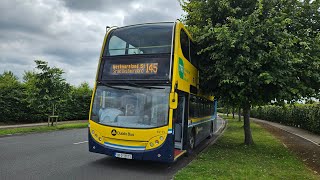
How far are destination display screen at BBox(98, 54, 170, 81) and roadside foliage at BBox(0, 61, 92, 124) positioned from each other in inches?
475

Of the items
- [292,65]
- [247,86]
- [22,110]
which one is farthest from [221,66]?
[22,110]

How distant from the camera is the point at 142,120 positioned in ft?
27.0

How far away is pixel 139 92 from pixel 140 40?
1.81 metres

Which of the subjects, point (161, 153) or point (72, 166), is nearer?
point (161, 153)

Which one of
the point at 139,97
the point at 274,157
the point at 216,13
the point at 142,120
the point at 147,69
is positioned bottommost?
the point at 274,157

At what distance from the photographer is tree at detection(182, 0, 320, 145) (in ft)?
33.2

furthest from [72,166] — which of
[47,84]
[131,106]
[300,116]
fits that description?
[300,116]

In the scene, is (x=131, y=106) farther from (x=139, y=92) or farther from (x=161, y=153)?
(x=161, y=153)

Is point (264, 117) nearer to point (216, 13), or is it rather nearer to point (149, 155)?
point (216, 13)

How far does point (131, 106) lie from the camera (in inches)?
332

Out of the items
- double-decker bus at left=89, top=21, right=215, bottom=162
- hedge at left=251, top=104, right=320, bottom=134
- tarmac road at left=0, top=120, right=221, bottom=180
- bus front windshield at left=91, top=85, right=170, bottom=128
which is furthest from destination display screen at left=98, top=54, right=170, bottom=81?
hedge at left=251, top=104, right=320, bottom=134

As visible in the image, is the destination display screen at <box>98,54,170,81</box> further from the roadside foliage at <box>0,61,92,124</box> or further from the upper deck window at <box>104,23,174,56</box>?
the roadside foliage at <box>0,61,92,124</box>

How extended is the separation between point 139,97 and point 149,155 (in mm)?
1696

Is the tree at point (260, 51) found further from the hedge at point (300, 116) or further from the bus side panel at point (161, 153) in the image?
the bus side panel at point (161, 153)
